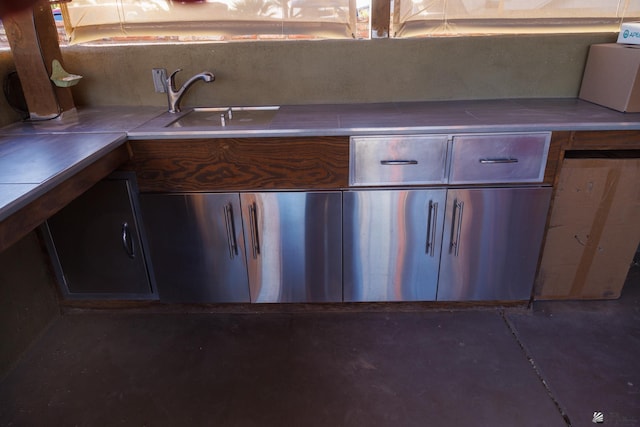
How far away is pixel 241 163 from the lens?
169 cm

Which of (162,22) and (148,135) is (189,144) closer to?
(148,135)

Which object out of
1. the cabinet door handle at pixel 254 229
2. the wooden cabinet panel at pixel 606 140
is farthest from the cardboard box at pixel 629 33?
the cabinet door handle at pixel 254 229

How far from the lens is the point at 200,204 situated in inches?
69.3

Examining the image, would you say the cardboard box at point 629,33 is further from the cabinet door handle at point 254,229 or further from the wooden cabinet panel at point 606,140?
the cabinet door handle at point 254,229

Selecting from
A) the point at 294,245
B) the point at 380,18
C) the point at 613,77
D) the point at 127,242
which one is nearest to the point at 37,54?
the point at 127,242

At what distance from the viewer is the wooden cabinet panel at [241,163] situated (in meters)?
1.66

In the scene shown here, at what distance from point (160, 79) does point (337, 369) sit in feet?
5.40

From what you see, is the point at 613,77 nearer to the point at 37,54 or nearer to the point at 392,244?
the point at 392,244

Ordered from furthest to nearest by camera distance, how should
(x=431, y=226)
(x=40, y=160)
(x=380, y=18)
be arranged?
1. (x=380, y=18)
2. (x=431, y=226)
3. (x=40, y=160)

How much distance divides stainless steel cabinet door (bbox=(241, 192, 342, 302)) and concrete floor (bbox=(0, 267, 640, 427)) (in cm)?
16

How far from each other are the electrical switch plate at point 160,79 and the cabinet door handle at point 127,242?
0.75m

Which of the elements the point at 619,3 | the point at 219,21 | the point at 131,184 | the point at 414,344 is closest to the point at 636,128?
the point at 619,3

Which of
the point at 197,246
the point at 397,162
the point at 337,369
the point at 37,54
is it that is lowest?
the point at 337,369

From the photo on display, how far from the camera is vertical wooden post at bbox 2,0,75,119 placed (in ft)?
5.81
